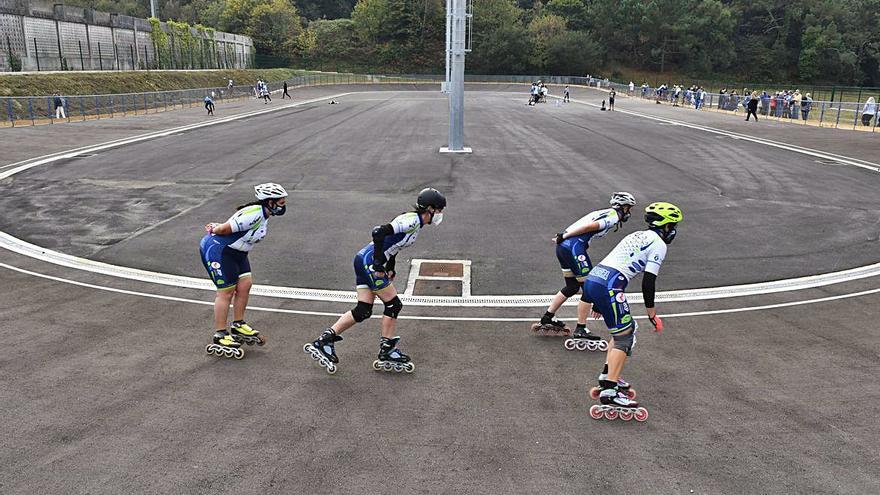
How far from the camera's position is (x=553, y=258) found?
12.6 meters

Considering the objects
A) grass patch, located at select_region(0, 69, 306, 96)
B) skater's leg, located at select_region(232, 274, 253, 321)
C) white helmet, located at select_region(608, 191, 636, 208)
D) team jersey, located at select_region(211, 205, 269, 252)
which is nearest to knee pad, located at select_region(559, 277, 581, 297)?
white helmet, located at select_region(608, 191, 636, 208)

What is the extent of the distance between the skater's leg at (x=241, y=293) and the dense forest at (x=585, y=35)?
106 meters

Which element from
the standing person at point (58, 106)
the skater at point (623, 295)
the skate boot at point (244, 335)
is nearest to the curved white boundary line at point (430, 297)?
the skate boot at point (244, 335)

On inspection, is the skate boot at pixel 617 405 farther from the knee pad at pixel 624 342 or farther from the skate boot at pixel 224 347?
the skate boot at pixel 224 347

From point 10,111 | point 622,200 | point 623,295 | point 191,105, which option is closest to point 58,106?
point 10,111

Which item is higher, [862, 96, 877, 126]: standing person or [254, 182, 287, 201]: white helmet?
[862, 96, 877, 126]: standing person

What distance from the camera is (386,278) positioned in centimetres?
725

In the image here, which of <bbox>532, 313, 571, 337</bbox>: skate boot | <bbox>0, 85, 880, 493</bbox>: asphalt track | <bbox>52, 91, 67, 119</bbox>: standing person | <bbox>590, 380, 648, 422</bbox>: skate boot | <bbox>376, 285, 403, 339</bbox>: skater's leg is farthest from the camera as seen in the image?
<bbox>52, 91, 67, 119</bbox>: standing person

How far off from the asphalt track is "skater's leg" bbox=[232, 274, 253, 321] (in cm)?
60

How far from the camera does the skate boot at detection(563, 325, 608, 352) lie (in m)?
8.35

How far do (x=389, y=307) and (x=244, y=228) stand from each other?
2.03m

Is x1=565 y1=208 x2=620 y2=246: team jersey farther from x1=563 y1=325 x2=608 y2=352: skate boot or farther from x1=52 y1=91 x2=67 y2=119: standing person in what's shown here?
x1=52 y1=91 x2=67 y2=119: standing person

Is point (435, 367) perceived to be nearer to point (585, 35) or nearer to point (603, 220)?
point (603, 220)

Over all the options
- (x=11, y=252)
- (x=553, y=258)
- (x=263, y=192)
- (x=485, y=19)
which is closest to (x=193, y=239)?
(x=11, y=252)
